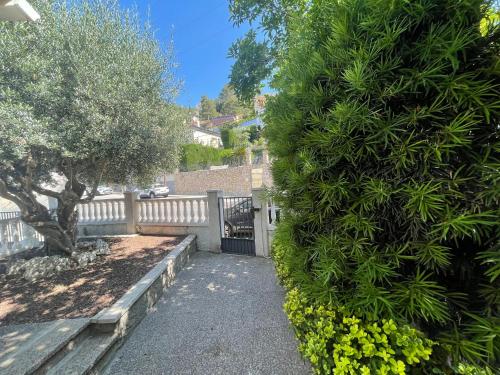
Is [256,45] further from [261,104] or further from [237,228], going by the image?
[237,228]

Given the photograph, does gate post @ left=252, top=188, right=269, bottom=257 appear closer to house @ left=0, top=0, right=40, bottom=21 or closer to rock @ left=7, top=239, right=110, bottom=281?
rock @ left=7, top=239, right=110, bottom=281

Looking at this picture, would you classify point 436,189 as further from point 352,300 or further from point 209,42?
point 209,42

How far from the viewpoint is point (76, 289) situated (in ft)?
11.3

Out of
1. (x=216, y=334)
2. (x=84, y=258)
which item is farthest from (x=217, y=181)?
(x=216, y=334)

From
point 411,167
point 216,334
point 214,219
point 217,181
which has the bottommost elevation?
point 216,334

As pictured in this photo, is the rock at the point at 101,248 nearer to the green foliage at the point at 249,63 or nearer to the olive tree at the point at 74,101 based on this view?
the olive tree at the point at 74,101

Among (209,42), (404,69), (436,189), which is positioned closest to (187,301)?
(436,189)

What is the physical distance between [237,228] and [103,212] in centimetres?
444

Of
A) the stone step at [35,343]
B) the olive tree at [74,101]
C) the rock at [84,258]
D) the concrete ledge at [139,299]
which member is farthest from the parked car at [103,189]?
the stone step at [35,343]

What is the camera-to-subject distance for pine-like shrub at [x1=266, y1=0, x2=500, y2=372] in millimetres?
1012

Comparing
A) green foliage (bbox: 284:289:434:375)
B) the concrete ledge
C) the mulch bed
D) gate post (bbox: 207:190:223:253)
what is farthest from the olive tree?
green foliage (bbox: 284:289:434:375)

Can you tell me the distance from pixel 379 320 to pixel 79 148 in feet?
15.2

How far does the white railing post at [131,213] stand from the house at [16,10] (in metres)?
4.96

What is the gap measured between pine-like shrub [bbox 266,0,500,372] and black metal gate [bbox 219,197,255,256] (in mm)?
3798
